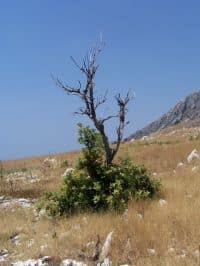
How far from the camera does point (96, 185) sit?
43.4ft

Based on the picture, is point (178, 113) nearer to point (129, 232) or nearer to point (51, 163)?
point (51, 163)

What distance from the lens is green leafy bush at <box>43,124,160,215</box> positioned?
1305cm

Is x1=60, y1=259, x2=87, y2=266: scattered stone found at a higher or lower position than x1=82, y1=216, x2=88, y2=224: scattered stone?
lower

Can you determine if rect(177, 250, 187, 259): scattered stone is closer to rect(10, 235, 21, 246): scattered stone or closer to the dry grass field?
the dry grass field

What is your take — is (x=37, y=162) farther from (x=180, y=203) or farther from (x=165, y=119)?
(x=165, y=119)

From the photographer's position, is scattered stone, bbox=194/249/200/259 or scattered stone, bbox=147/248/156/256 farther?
scattered stone, bbox=147/248/156/256

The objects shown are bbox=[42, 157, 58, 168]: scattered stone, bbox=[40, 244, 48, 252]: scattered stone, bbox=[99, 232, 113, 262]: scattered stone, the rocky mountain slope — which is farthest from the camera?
the rocky mountain slope

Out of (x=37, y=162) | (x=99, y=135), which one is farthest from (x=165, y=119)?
(x=99, y=135)

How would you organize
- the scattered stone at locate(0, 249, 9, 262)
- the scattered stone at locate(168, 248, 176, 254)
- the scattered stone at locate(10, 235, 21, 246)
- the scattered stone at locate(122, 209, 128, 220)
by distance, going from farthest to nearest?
the scattered stone at locate(10, 235, 21, 246) → the scattered stone at locate(122, 209, 128, 220) → the scattered stone at locate(0, 249, 9, 262) → the scattered stone at locate(168, 248, 176, 254)

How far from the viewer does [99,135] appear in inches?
575

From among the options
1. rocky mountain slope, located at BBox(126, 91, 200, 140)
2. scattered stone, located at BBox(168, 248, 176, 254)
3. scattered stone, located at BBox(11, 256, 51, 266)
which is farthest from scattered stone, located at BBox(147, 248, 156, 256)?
rocky mountain slope, located at BBox(126, 91, 200, 140)

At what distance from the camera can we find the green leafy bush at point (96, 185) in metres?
13.0

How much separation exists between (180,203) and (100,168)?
2764 mm

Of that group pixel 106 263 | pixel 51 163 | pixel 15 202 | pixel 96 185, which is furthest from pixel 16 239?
pixel 51 163
